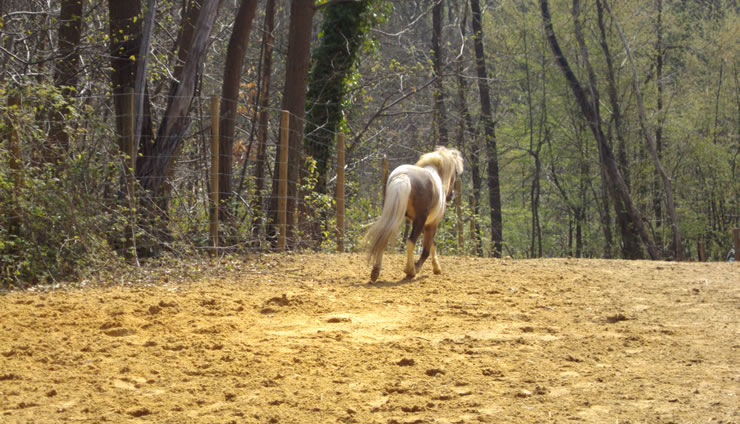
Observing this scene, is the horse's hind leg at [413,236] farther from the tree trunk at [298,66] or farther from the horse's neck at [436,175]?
the tree trunk at [298,66]

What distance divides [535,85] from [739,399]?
27.4 m

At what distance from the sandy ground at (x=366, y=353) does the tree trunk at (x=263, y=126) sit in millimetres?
3721

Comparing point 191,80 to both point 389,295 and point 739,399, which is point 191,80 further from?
point 739,399

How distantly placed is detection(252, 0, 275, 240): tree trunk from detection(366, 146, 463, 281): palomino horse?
309 centimetres

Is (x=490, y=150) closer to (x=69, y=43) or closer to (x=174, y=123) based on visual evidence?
(x=174, y=123)

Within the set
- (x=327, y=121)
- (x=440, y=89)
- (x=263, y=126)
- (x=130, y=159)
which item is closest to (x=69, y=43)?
(x=130, y=159)

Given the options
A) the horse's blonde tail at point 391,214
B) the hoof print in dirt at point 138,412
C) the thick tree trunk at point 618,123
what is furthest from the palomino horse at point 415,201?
the thick tree trunk at point 618,123

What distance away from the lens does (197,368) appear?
16.5ft

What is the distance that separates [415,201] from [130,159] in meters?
3.76

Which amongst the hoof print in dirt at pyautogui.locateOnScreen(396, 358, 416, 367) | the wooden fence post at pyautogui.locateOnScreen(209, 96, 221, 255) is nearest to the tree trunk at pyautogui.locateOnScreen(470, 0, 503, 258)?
the wooden fence post at pyautogui.locateOnScreen(209, 96, 221, 255)

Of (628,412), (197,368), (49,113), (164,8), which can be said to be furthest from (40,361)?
(164,8)

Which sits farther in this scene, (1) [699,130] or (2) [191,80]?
(1) [699,130]

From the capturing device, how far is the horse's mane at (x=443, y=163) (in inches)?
408

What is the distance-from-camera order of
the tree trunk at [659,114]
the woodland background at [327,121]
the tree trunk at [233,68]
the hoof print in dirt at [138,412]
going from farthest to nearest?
the tree trunk at [659,114] → the tree trunk at [233,68] → the woodland background at [327,121] → the hoof print in dirt at [138,412]
